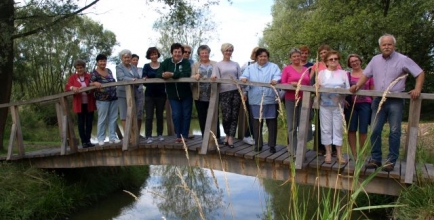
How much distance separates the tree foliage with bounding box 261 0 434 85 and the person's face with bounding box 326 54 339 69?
10817mm

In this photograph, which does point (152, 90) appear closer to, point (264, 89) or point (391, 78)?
point (264, 89)

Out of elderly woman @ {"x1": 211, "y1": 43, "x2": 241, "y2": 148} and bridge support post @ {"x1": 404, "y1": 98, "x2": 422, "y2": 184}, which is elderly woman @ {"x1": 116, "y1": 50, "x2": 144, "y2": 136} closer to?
elderly woman @ {"x1": 211, "y1": 43, "x2": 241, "y2": 148}

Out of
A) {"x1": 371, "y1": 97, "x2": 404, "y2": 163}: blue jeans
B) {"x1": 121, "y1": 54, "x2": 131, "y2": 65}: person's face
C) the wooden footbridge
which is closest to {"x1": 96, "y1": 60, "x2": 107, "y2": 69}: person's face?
{"x1": 121, "y1": 54, "x2": 131, "y2": 65}: person's face

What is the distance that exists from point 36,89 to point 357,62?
32.5m

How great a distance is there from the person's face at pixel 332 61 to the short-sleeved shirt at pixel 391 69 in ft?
1.48

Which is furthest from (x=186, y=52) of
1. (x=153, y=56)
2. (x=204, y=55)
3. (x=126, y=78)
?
(x=126, y=78)

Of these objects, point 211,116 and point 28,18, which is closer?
point 211,116

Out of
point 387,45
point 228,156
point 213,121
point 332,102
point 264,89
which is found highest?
point 387,45

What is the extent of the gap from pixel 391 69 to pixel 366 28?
1160cm

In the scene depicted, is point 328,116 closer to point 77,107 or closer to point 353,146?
point 353,146

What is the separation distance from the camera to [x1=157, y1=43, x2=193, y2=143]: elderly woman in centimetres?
614

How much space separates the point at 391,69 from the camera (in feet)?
14.5

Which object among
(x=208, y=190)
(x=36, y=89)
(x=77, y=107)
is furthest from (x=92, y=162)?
(x=36, y=89)

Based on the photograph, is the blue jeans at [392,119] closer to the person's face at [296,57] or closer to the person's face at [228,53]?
the person's face at [296,57]
